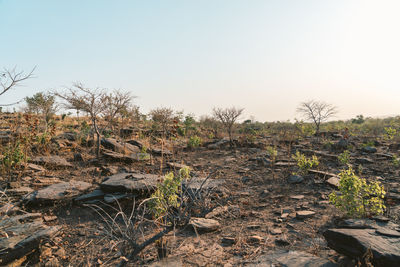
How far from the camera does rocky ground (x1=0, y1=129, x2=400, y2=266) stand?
2617mm

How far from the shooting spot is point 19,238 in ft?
9.23

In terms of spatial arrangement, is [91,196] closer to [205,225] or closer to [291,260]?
[205,225]

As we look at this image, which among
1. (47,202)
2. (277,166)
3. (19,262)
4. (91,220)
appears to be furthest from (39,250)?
(277,166)

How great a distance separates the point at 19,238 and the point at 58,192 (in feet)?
5.47

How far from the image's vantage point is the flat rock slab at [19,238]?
258cm

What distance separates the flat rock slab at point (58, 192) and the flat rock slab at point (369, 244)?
175 inches

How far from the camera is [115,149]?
8.16 m

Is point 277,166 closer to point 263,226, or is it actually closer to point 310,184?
point 310,184

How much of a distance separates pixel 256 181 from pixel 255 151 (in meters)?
3.90

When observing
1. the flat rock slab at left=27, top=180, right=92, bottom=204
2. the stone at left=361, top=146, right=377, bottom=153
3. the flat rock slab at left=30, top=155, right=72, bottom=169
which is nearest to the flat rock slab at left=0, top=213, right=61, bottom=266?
the flat rock slab at left=27, top=180, right=92, bottom=204

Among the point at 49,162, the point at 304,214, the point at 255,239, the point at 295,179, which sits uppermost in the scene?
the point at 49,162

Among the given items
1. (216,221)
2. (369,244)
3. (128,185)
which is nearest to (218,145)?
(128,185)

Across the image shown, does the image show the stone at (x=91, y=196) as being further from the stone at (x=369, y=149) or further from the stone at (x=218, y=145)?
the stone at (x=369, y=149)

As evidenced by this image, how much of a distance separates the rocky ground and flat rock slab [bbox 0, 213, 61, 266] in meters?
0.01
